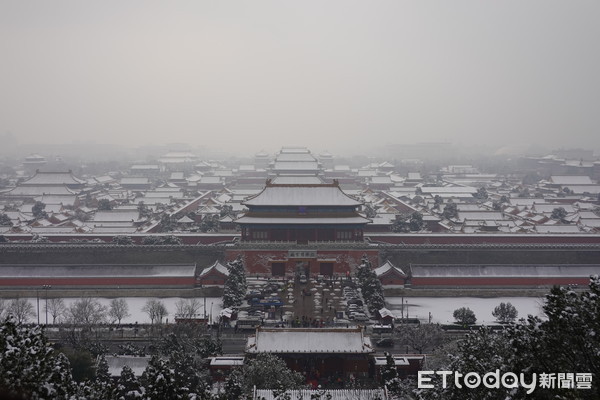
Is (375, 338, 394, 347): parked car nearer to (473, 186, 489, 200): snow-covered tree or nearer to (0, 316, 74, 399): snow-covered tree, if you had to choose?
(0, 316, 74, 399): snow-covered tree

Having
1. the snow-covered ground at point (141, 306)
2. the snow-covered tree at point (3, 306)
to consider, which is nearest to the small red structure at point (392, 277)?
the snow-covered ground at point (141, 306)

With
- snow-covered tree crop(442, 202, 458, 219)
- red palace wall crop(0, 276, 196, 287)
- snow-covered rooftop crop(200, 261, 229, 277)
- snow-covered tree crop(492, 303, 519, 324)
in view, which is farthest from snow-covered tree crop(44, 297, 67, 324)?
snow-covered tree crop(442, 202, 458, 219)

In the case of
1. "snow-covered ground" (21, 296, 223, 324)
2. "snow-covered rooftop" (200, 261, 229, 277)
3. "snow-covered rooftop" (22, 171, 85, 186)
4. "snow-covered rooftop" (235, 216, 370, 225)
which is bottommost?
"snow-covered ground" (21, 296, 223, 324)

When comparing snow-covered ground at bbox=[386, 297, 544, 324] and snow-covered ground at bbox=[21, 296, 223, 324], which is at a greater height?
snow-covered ground at bbox=[386, 297, 544, 324]

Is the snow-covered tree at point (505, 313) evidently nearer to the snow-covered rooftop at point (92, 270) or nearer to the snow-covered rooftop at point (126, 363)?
the snow-covered rooftop at point (126, 363)

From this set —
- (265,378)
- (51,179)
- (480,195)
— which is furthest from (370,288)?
(51,179)

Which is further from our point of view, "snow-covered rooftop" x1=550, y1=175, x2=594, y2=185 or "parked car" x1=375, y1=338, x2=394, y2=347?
"snow-covered rooftop" x1=550, y1=175, x2=594, y2=185

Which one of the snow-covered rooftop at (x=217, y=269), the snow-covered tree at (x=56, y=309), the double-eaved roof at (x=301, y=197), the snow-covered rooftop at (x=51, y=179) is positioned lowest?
the snow-covered tree at (x=56, y=309)

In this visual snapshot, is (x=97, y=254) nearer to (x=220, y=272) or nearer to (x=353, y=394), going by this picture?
(x=220, y=272)
